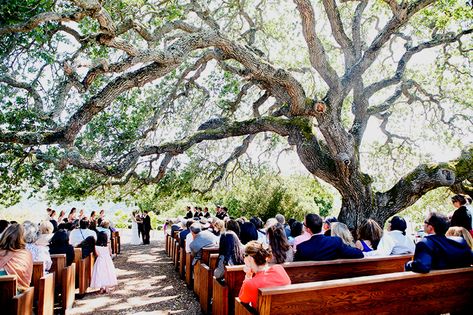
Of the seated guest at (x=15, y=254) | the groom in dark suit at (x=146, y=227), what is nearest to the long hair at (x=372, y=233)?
the seated guest at (x=15, y=254)

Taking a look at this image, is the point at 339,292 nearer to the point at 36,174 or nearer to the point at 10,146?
the point at 10,146

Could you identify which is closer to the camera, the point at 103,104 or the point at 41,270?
the point at 41,270

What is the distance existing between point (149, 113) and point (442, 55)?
9.93 metres

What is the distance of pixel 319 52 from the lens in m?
10.4

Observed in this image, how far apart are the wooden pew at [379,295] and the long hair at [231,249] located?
1748mm

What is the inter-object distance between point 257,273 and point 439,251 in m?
2.06

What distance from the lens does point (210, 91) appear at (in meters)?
14.1

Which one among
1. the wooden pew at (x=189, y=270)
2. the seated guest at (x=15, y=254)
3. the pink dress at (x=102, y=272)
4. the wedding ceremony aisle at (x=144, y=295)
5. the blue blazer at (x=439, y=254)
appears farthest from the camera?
the wooden pew at (x=189, y=270)

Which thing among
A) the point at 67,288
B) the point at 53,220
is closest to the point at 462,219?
the point at 67,288

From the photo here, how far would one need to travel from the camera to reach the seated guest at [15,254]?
4694mm

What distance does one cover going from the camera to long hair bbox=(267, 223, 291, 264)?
15.7 ft

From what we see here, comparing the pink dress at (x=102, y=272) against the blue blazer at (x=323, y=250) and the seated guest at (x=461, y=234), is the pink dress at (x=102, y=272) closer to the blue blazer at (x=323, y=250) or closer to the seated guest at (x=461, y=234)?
the blue blazer at (x=323, y=250)

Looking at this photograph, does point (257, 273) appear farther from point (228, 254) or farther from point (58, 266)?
point (58, 266)

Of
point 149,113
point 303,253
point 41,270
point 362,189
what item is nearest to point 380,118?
point 362,189
